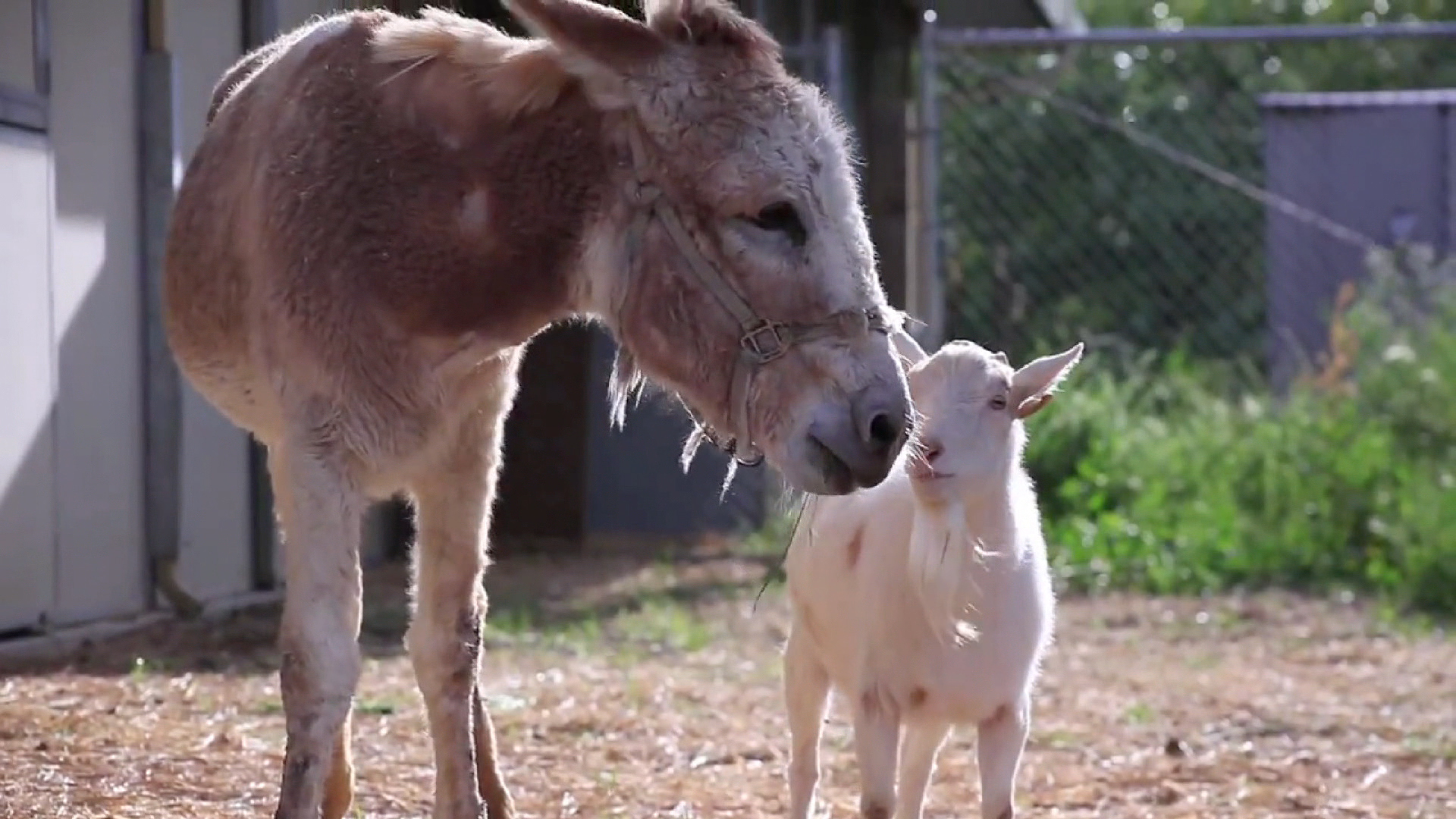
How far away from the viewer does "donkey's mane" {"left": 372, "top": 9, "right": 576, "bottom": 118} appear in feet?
11.1

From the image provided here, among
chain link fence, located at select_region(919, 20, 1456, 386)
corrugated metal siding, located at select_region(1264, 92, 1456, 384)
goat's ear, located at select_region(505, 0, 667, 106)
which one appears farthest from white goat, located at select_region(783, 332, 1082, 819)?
corrugated metal siding, located at select_region(1264, 92, 1456, 384)

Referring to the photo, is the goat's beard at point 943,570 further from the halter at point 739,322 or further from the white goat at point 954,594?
the halter at point 739,322

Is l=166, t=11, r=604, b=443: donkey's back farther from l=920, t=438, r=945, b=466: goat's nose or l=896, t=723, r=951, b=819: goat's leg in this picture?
l=896, t=723, r=951, b=819: goat's leg

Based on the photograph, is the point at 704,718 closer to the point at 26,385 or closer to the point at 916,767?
the point at 916,767

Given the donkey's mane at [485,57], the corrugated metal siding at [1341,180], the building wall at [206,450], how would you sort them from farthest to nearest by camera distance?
the corrugated metal siding at [1341,180]
the building wall at [206,450]
the donkey's mane at [485,57]

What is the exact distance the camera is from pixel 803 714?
14.9ft

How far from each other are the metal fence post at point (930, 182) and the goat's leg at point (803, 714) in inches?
182

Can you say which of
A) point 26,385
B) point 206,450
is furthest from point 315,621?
point 206,450

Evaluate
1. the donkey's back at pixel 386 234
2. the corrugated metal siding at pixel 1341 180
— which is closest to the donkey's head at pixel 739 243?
the donkey's back at pixel 386 234

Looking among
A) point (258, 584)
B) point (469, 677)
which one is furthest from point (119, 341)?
point (469, 677)

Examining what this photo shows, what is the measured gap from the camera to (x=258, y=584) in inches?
307

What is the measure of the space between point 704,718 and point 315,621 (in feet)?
8.77

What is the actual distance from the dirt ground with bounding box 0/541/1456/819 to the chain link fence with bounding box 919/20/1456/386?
264 centimetres

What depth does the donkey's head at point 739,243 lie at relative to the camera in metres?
3.18
